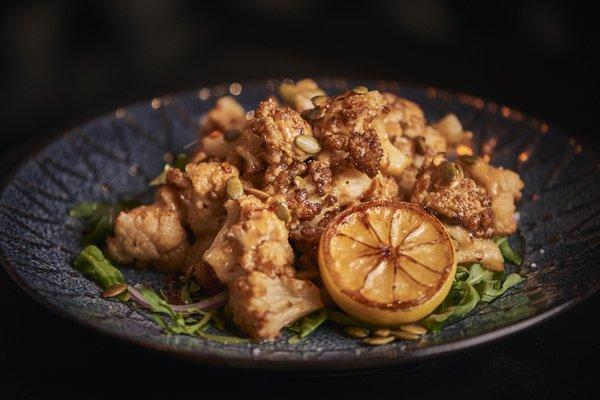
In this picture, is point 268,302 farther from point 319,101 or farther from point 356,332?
point 319,101

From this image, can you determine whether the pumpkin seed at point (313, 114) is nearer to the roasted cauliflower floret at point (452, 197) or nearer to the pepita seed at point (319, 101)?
the pepita seed at point (319, 101)

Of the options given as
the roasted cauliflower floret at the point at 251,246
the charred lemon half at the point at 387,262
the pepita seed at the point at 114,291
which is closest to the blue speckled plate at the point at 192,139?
the pepita seed at the point at 114,291

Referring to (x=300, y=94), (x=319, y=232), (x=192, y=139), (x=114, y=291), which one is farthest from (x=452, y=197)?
(x=192, y=139)

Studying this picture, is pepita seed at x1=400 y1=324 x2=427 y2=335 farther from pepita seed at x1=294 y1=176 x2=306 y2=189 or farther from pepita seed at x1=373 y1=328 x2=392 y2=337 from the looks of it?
pepita seed at x1=294 y1=176 x2=306 y2=189

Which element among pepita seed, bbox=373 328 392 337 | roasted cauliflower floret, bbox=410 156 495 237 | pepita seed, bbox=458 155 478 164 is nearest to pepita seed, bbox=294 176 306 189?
roasted cauliflower floret, bbox=410 156 495 237

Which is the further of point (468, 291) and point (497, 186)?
point (497, 186)

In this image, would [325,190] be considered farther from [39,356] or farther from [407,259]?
[39,356]
